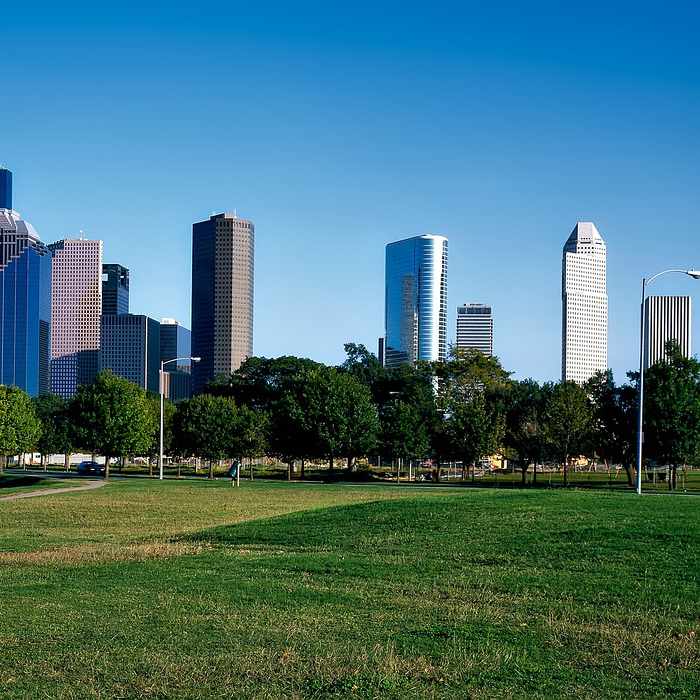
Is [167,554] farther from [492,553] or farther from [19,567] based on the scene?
[492,553]

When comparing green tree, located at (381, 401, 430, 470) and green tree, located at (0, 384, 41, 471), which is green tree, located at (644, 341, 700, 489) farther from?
green tree, located at (0, 384, 41, 471)

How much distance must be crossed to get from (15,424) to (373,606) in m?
60.5

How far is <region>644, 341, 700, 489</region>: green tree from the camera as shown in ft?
188

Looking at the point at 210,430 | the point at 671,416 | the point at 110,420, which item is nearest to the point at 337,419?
the point at 210,430

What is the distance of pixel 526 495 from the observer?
26172 millimetres

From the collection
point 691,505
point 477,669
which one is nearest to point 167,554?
point 477,669

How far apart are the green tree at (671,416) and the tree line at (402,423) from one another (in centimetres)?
6

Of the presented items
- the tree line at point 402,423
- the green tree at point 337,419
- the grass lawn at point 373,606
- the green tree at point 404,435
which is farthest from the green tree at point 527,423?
the grass lawn at point 373,606

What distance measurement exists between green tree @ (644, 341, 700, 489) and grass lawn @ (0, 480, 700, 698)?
35472mm

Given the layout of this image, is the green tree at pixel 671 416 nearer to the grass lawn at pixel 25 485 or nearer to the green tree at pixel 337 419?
the green tree at pixel 337 419

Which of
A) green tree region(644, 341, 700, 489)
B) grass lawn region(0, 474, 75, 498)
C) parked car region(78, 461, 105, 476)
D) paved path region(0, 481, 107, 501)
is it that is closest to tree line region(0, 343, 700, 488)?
green tree region(644, 341, 700, 489)

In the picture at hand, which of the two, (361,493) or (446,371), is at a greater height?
(446,371)

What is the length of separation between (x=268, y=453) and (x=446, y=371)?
19.8 metres

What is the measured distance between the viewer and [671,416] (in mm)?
57688
